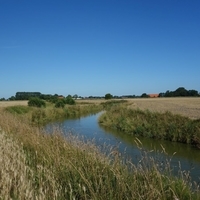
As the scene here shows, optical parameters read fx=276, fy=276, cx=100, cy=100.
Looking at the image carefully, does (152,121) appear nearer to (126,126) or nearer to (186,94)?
(126,126)

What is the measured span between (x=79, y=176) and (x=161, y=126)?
16.2m

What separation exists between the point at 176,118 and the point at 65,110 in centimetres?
2580

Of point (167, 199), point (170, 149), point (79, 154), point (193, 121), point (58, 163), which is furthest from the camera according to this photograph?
point (193, 121)

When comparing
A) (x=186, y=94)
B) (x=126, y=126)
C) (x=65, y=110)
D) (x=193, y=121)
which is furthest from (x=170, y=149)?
(x=186, y=94)

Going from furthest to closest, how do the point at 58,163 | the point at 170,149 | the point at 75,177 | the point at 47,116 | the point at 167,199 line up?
the point at 47,116 < the point at 170,149 < the point at 58,163 < the point at 75,177 < the point at 167,199

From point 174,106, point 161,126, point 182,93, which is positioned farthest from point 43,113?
point 182,93

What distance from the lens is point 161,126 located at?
20.0 meters

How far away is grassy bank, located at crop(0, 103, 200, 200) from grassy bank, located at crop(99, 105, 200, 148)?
1154 cm

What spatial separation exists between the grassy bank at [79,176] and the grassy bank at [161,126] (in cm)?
1154

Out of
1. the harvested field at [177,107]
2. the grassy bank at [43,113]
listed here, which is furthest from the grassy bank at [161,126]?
the grassy bank at [43,113]

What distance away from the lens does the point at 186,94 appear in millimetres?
131750

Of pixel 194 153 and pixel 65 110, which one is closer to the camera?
pixel 194 153

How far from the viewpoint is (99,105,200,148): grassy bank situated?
17141 millimetres

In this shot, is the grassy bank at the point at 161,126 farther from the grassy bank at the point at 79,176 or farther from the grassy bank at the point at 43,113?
the grassy bank at the point at 79,176
